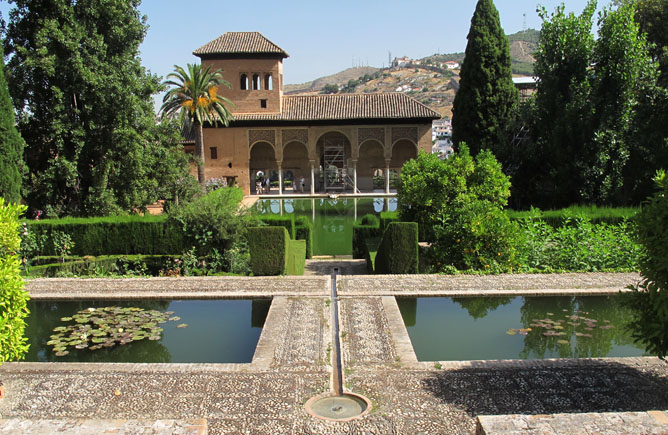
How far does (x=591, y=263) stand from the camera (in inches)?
377

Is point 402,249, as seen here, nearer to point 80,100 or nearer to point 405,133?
point 80,100

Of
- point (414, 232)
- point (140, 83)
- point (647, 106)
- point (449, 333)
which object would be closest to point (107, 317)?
point (449, 333)

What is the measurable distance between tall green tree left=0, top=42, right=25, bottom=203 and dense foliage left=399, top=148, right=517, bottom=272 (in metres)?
9.08

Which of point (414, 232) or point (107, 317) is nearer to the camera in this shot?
point (107, 317)

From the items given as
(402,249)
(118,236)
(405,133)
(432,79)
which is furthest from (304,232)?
(432,79)

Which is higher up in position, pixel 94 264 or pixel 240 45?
pixel 240 45

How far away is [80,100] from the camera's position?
14828mm

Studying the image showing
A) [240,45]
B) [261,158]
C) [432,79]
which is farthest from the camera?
[432,79]

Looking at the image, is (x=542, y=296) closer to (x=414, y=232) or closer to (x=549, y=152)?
(x=414, y=232)

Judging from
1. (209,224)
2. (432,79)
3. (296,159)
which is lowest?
(209,224)

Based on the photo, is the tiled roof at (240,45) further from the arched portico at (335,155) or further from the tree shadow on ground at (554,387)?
the tree shadow on ground at (554,387)

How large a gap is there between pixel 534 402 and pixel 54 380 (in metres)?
4.25

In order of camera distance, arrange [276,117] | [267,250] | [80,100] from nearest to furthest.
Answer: [267,250] < [80,100] < [276,117]

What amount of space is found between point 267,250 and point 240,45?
2343cm
